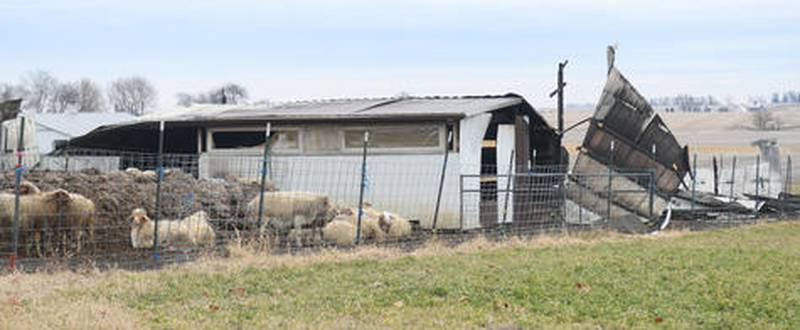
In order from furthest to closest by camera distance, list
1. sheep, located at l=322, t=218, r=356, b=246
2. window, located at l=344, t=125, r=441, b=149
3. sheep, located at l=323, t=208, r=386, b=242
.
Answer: window, located at l=344, t=125, r=441, b=149, sheep, located at l=323, t=208, r=386, b=242, sheep, located at l=322, t=218, r=356, b=246

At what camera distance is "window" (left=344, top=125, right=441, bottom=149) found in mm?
19859

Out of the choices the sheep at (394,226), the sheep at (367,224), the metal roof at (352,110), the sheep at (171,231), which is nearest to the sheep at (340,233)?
the sheep at (367,224)

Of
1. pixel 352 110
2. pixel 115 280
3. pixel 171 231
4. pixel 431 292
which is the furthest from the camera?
pixel 352 110

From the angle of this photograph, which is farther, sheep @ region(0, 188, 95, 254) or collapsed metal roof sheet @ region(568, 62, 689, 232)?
collapsed metal roof sheet @ region(568, 62, 689, 232)

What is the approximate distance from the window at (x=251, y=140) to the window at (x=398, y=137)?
3.91ft

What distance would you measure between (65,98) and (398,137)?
2899 inches

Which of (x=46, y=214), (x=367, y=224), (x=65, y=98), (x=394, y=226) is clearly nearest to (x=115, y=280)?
(x=46, y=214)

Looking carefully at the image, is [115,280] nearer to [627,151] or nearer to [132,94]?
[627,151]

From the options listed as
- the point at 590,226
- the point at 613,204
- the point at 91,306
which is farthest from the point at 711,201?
the point at 91,306

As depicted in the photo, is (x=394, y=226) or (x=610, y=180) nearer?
(x=394, y=226)

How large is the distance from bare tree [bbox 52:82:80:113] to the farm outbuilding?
223 feet

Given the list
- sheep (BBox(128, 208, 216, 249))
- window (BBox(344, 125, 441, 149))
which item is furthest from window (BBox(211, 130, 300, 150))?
sheep (BBox(128, 208, 216, 249))

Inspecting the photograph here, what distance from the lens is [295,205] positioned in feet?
51.6

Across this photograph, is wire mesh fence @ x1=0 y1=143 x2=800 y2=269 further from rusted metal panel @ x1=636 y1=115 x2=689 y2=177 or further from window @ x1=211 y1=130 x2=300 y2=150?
rusted metal panel @ x1=636 y1=115 x2=689 y2=177
